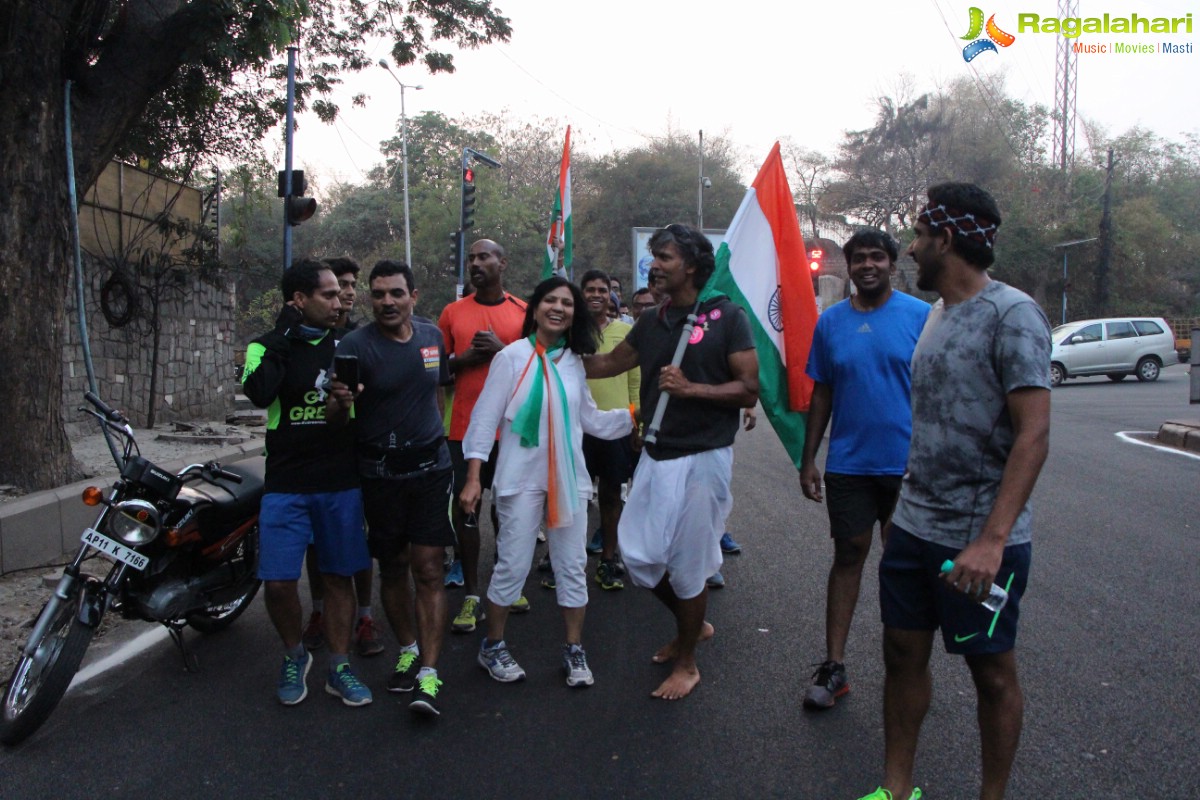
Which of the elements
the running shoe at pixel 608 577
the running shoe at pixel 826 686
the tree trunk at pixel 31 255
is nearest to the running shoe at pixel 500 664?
the running shoe at pixel 826 686

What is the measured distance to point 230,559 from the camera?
482 cm

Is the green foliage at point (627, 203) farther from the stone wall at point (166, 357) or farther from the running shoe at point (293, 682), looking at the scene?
the running shoe at point (293, 682)

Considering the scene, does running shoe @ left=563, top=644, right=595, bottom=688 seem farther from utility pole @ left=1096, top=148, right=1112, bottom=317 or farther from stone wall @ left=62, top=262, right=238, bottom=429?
utility pole @ left=1096, top=148, right=1112, bottom=317

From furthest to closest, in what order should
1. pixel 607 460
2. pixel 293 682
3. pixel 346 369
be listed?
pixel 607 460 < pixel 293 682 < pixel 346 369

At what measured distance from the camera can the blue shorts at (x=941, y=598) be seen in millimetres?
2684

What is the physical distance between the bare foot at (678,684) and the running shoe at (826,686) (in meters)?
0.47

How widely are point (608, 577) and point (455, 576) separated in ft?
3.04

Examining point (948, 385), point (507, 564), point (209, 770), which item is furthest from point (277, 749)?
point (948, 385)

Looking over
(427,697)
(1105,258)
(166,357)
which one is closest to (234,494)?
(427,697)

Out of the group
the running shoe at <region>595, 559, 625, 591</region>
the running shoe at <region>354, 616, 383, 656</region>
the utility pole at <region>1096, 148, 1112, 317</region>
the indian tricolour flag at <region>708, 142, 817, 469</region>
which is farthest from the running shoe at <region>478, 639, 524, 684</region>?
the utility pole at <region>1096, 148, 1112, 317</region>

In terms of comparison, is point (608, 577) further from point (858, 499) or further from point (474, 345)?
point (858, 499)

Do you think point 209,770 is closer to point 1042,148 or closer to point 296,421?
point 296,421

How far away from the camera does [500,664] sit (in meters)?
4.33

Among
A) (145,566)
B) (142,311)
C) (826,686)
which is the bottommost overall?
(826,686)
